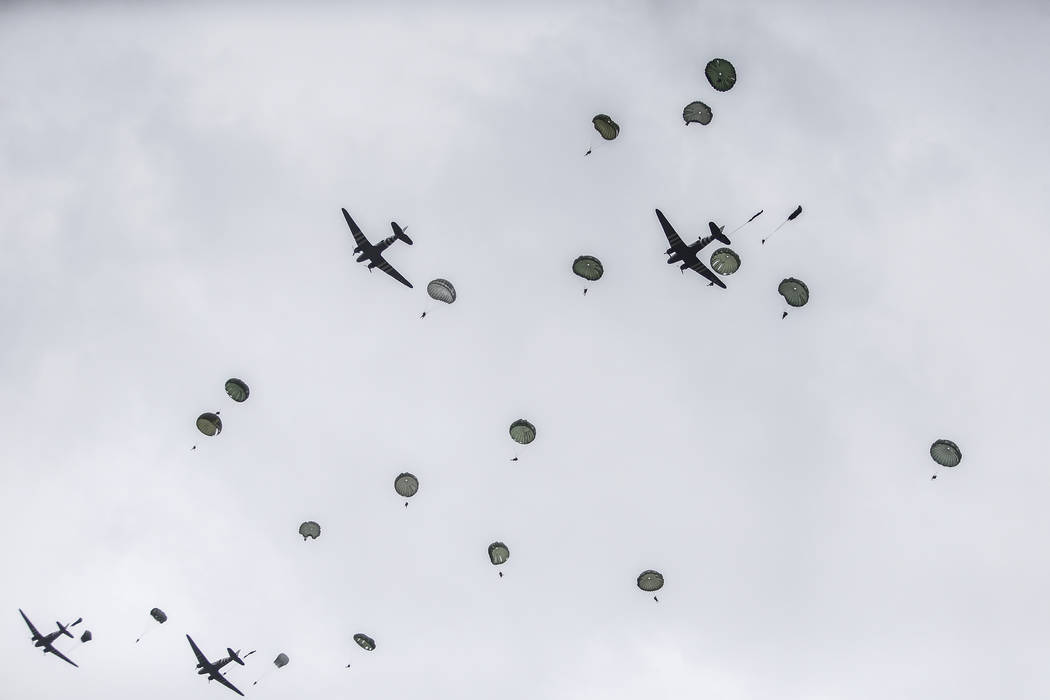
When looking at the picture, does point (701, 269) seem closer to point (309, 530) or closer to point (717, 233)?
point (717, 233)

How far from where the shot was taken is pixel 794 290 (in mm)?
33188

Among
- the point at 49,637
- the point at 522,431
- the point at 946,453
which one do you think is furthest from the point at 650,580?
the point at 49,637

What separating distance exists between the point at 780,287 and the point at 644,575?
1684cm

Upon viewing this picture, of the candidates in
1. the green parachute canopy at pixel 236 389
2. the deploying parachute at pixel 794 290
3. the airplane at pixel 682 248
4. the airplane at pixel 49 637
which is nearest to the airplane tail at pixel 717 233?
the airplane at pixel 682 248

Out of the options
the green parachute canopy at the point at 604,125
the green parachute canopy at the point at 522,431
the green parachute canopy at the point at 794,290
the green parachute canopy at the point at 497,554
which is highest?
the green parachute canopy at the point at 604,125

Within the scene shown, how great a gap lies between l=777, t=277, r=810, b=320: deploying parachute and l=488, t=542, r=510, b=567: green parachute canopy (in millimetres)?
19820

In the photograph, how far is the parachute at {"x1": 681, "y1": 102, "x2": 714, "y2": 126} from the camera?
1289 inches

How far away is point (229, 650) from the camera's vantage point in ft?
151

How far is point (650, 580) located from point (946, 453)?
16308mm

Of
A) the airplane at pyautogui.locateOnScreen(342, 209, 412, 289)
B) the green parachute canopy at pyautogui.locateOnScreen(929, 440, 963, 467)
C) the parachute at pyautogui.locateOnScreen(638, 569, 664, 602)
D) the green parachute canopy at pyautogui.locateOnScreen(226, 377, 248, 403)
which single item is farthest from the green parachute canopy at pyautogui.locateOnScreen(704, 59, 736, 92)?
the green parachute canopy at pyautogui.locateOnScreen(226, 377, 248, 403)

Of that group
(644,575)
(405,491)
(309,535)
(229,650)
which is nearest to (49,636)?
(229,650)

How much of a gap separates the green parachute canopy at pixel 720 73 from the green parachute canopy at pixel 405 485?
2602 cm

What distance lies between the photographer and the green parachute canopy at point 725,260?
32969 millimetres

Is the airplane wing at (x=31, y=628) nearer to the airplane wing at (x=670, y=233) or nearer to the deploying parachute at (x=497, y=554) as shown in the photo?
the deploying parachute at (x=497, y=554)
